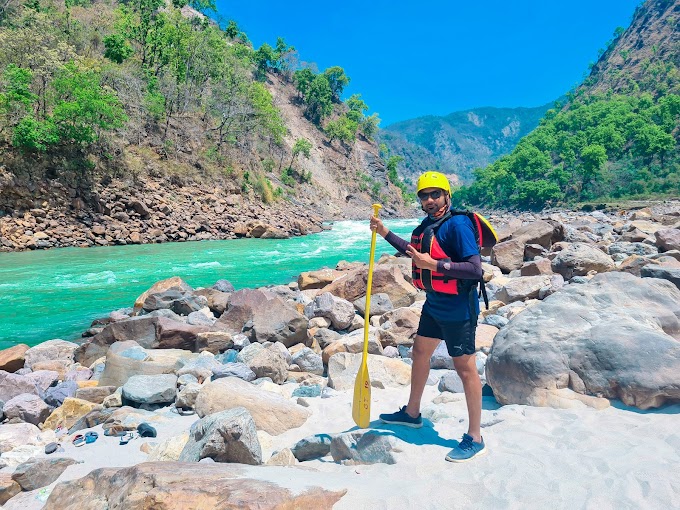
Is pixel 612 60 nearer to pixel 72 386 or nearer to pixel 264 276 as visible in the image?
pixel 264 276

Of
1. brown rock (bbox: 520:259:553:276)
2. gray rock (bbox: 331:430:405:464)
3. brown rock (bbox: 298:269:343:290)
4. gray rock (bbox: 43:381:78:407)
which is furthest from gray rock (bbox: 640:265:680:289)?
gray rock (bbox: 43:381:78:407)

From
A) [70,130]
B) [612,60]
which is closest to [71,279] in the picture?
[70,130]

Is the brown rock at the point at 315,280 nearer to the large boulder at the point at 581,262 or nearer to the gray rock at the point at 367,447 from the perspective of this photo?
the large boulder at the point at 581,262

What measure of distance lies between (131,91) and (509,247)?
23018 mm

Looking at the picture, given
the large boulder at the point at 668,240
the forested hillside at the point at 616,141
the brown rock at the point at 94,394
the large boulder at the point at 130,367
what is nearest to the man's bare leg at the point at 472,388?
the large boulder at the point at 130,367

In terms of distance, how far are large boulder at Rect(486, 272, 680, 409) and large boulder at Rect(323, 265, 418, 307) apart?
4.02 metres

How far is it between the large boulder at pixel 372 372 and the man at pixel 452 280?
4.95ft

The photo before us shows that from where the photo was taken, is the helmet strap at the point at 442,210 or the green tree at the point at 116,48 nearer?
the helmet strap at the point at 442,210

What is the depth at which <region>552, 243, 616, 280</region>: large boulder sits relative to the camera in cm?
812

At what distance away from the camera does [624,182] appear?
5100 cm

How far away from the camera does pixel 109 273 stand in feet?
40.1

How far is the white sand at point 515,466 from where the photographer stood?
1.96 metres

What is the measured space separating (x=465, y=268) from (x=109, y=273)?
12.2m

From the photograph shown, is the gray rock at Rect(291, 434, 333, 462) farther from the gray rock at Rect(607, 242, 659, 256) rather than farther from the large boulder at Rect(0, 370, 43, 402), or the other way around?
the gray rock at Rect(607, 242, 659, 256)
